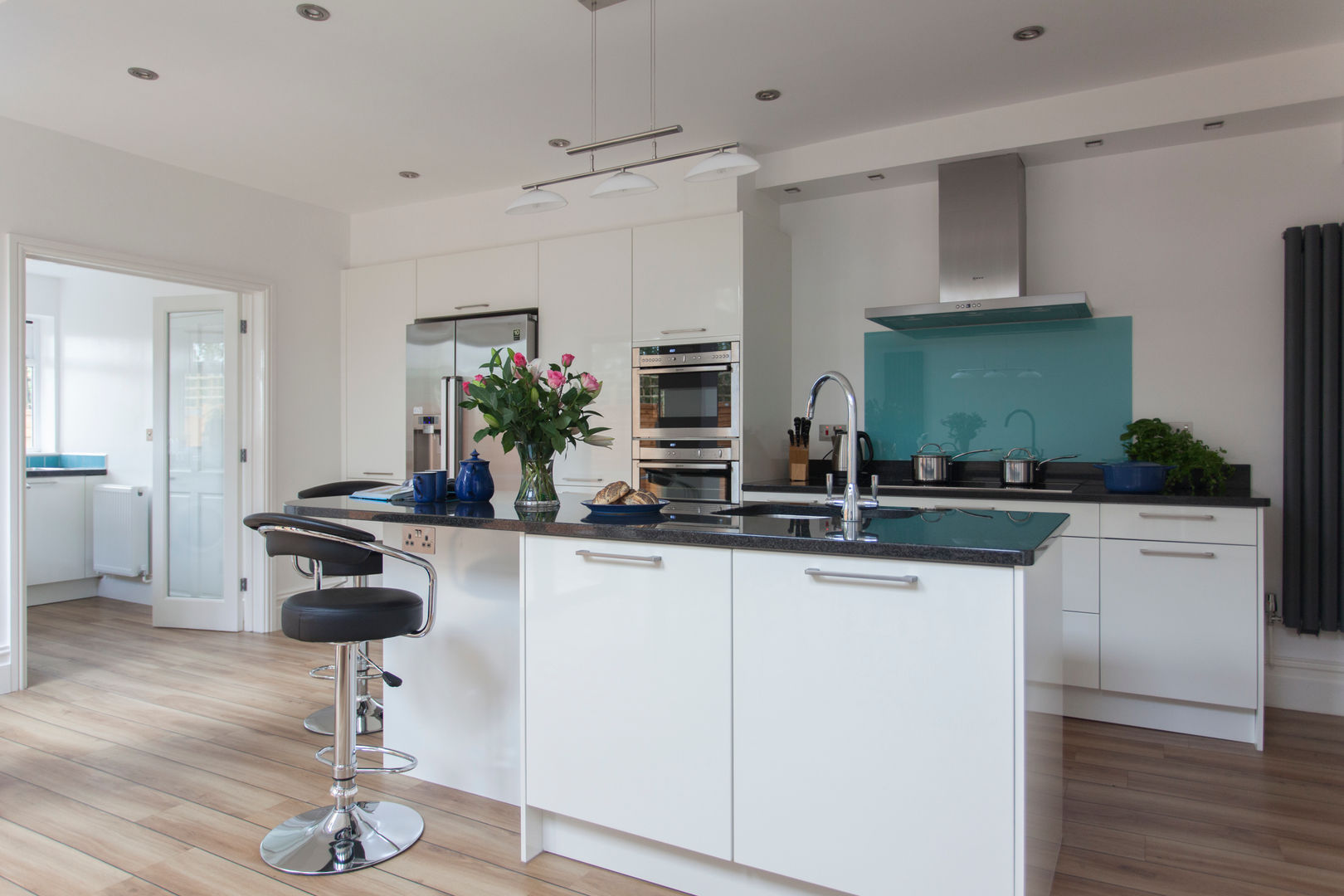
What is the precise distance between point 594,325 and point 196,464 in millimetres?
2697

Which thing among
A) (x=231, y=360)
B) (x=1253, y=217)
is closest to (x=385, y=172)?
(x=231, y=360)

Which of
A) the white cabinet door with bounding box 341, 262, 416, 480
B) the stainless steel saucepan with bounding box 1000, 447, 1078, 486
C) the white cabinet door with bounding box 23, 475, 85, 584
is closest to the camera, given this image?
the stainless steel saucepan with bounding box 1000, 447, 1078, 486

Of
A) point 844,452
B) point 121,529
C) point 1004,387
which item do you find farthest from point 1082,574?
point 121,529

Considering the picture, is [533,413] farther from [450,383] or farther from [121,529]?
[121,529]

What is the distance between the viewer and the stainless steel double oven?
397 centimetres

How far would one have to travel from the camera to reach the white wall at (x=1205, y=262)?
135 inches

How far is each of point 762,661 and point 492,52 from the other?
2.54 meters

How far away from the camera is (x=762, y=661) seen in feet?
5.90

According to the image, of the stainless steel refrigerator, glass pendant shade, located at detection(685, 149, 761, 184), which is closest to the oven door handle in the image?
the stainless steel refrigerator

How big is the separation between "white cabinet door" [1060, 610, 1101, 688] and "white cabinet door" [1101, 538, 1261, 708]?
3cm

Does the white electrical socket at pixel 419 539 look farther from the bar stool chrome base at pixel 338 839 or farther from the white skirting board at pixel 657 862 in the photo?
the white skirting board at pixel 657 862

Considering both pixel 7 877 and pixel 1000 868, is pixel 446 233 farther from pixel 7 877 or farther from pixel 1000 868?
pixel 1000 868

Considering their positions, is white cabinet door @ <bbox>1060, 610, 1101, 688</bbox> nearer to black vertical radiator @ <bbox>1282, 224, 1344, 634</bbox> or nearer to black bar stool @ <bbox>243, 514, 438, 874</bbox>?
black vertical radiator @ <bbox>1282, 224, 1344, 634</bbox>

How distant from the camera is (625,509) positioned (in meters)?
2.23
